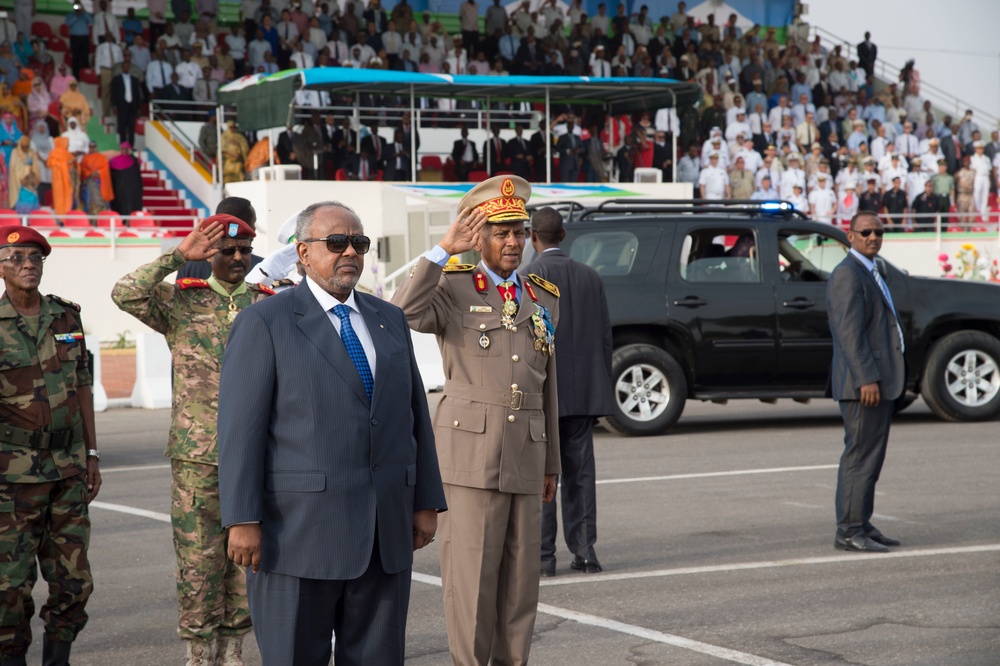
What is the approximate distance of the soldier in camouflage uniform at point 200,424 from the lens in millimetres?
5488

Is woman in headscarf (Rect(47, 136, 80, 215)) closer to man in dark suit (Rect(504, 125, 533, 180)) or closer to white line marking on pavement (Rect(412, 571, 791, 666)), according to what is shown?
man in dark suit (Rect(504, 125, 533, 180))

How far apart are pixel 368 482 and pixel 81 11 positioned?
2543 centimetres

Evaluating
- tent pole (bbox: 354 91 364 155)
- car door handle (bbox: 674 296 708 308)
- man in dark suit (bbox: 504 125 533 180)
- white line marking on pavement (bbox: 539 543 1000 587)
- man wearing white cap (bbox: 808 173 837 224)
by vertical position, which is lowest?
white line marking on pavement (bbox: 539 543 1000 587)

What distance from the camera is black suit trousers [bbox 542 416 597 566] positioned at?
7.72 meters

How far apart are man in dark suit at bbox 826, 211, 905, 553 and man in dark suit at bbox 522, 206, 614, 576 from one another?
4.70ft

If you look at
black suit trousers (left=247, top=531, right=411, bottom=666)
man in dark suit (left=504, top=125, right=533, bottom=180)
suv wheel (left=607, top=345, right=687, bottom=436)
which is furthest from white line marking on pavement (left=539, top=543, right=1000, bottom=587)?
man in dark suit (left=504, top=125, right=533, bottom=180)

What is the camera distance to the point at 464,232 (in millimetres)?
5211

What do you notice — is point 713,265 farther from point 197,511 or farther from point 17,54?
point 17,54

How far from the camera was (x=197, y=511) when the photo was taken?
5.50 metres

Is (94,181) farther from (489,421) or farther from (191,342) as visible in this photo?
(489,421)

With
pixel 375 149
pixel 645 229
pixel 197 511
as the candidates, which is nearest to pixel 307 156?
pixel 375 149

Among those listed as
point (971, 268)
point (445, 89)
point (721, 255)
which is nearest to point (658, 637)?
point (721, 255)

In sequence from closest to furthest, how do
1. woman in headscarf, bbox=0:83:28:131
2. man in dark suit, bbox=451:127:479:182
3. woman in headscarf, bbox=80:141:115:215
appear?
woman in headscarf, bbox=0:83:28:131
woman in headscarf, bbox=80:141:115:215
man in dark suit, bbox=451:127:479:182

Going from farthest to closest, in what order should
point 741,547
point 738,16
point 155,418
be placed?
point 738,16, point 155,418, point 741,547
